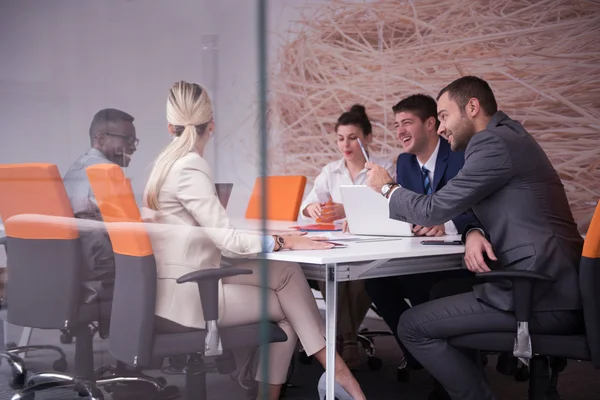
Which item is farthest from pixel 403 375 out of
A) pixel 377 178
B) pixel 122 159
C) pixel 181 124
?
pixel 181 124

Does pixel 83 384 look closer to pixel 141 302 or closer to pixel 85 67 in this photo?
pixel 141 302

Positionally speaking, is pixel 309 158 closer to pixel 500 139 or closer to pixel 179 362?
pixel 500 139

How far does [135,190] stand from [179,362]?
34cm

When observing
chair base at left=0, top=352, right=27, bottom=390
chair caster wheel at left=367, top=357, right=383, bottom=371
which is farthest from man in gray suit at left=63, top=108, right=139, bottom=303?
chair caster wheel at left=367, top=357, right=383, bottom=371

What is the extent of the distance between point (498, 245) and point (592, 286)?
336 mm

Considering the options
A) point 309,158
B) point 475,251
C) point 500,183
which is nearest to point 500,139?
point 500,183

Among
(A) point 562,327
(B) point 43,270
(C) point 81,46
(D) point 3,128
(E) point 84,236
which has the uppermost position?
(C) point 81,46

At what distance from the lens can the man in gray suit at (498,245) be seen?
2295 millimetres

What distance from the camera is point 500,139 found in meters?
2.39

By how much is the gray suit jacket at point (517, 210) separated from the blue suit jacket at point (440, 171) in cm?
86

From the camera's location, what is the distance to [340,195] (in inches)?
171

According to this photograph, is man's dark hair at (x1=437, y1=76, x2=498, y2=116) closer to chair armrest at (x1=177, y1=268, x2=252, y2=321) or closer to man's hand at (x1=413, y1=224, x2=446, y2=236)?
man's hand at (x1=413, y1=224, x2=446, y2=236)

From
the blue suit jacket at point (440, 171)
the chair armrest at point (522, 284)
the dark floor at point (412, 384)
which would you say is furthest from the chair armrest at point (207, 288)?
the blue suit jacket at point (440, 171)

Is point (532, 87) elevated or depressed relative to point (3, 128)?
elevated
